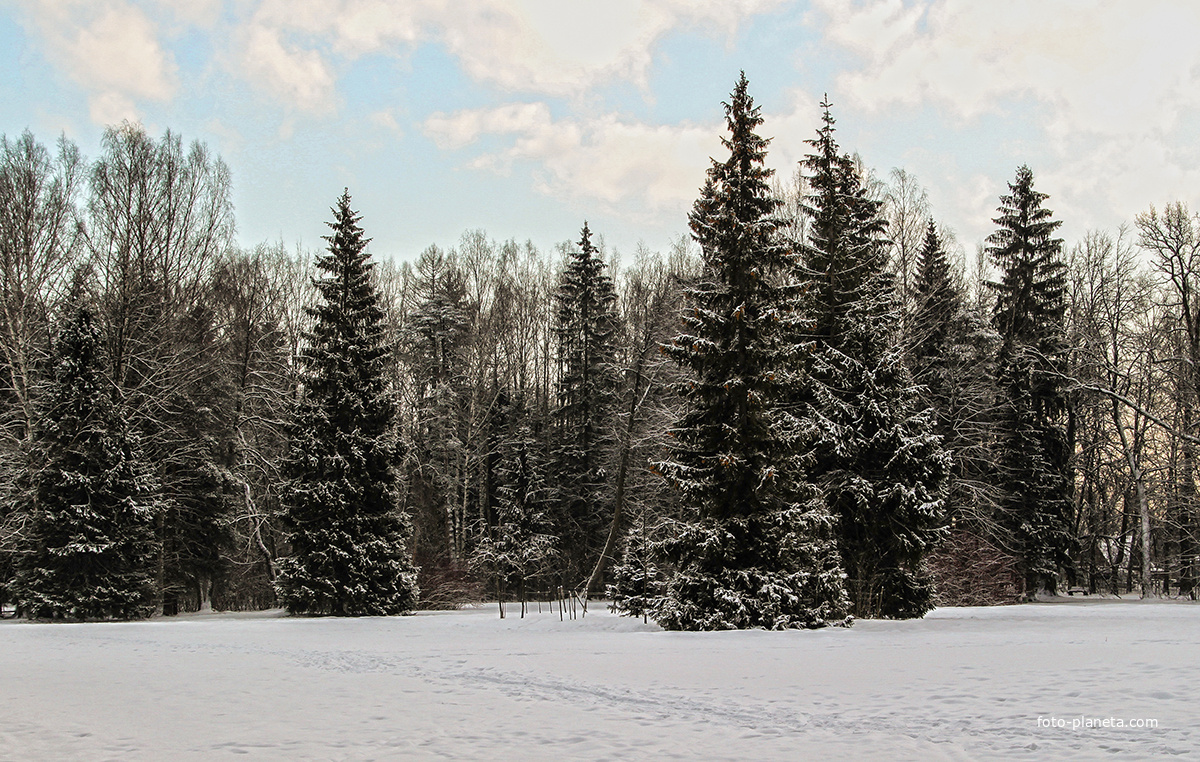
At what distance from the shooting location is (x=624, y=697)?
8648mm

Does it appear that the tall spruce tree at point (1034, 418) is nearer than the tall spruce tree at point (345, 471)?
No

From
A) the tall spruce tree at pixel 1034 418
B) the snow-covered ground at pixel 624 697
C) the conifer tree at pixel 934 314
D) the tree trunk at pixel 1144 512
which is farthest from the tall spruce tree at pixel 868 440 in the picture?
the tall spruce tree at pixel 1034 418

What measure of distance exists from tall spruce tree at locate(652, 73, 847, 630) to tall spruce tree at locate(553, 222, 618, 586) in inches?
837

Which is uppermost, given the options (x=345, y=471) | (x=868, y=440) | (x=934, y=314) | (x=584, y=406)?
(x=934, y=314)

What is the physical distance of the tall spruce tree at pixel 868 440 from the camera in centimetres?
2014

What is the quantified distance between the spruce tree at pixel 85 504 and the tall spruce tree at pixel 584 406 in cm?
1875

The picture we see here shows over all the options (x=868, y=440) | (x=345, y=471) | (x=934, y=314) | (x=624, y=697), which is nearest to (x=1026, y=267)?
(x=934, y=314)

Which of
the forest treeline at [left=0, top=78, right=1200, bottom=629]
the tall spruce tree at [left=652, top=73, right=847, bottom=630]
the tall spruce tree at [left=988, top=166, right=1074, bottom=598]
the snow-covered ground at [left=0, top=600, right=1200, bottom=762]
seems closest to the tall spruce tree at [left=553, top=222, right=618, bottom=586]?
the forest treeline at [left=0, top=78, right=1200, bottom=629]

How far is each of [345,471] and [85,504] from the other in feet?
25.1

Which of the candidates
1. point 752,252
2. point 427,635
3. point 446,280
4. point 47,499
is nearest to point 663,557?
point 427,635

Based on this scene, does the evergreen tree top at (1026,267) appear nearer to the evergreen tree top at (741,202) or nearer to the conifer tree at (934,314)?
the conifer tree at (934,314)

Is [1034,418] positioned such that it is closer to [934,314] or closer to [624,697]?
[934,314]

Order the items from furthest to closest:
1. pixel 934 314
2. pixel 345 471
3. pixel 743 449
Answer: pixel 934 314
pixel 345 471
pixel 743 449

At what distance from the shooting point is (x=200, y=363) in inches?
1289
